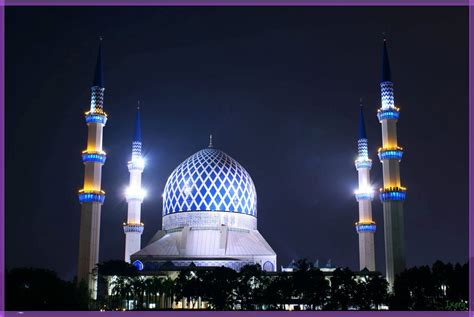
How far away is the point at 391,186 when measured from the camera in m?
35.6

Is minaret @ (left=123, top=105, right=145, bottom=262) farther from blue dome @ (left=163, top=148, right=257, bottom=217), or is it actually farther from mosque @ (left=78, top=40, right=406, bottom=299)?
blue dome @ (left=163, top=148, right=257, bottom=217)

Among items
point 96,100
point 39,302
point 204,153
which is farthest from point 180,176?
point 39,302

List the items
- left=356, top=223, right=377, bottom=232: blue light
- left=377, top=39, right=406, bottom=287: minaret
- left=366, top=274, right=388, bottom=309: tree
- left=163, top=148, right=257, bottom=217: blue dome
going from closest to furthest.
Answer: left=366, top=274, right=388, bottom=309: tree → left=377, top=39, right=406, bottom=287: minaret → left=356, top=223, right=377, bottom=232: blue light → left=163, top=148, right=257, bottom=217: blue dome

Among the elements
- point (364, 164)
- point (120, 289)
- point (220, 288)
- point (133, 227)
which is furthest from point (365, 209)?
point (120, 289)

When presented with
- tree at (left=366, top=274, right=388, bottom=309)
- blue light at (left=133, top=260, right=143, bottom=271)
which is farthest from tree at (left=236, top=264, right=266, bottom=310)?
blue light at (left=133, top=260, right=143, bottom=271)

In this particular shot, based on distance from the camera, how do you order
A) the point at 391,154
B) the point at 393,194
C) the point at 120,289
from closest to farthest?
the point at 120,289 < the point at 393,194 < the point at 391,154

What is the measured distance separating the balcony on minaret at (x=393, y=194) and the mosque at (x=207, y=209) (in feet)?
0.16

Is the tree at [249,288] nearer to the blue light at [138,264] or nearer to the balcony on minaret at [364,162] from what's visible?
the blue light at [138,264]

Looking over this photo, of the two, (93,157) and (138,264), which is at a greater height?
(93,157)

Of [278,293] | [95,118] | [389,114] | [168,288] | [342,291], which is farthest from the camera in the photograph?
[95,118]

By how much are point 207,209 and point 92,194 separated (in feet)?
28.9

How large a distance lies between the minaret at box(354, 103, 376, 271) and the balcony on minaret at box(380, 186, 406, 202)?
5391mm

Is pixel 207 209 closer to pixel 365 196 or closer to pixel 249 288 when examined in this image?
pixel 365 196

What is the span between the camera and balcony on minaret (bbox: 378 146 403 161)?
119 ft
